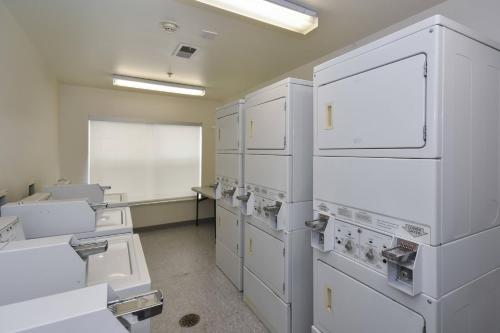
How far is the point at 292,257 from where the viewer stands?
1.94m

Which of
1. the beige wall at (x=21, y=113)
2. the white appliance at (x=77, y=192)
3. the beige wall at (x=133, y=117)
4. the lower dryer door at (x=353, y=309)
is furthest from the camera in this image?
the beige wall at (x=133, y=117)

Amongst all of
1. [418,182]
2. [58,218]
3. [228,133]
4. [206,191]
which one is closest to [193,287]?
[58,218]

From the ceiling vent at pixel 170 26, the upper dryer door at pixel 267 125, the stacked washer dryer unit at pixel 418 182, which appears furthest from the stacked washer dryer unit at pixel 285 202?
the ceiling vent at pixel 170 26

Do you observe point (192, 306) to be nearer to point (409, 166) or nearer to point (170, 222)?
point (409, 166)

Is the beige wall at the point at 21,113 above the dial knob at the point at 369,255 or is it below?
above

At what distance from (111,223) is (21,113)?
1361 millimetres

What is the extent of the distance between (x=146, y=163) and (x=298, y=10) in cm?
394

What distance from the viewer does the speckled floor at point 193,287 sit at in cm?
227

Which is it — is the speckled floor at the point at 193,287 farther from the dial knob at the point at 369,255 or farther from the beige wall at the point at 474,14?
the beige wall at the point at 474,14

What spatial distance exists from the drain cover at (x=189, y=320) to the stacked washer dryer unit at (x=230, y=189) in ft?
1.89

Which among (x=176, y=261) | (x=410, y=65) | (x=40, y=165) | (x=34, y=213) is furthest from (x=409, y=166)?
(x=40, y=165)

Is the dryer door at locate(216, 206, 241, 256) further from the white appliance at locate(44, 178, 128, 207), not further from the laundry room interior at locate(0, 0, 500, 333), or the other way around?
the white appliance at locate(44, 178, 128, 207)

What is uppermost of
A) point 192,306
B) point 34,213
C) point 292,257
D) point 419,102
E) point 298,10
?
point 298,10

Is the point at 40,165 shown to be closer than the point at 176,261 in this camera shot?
Yes
